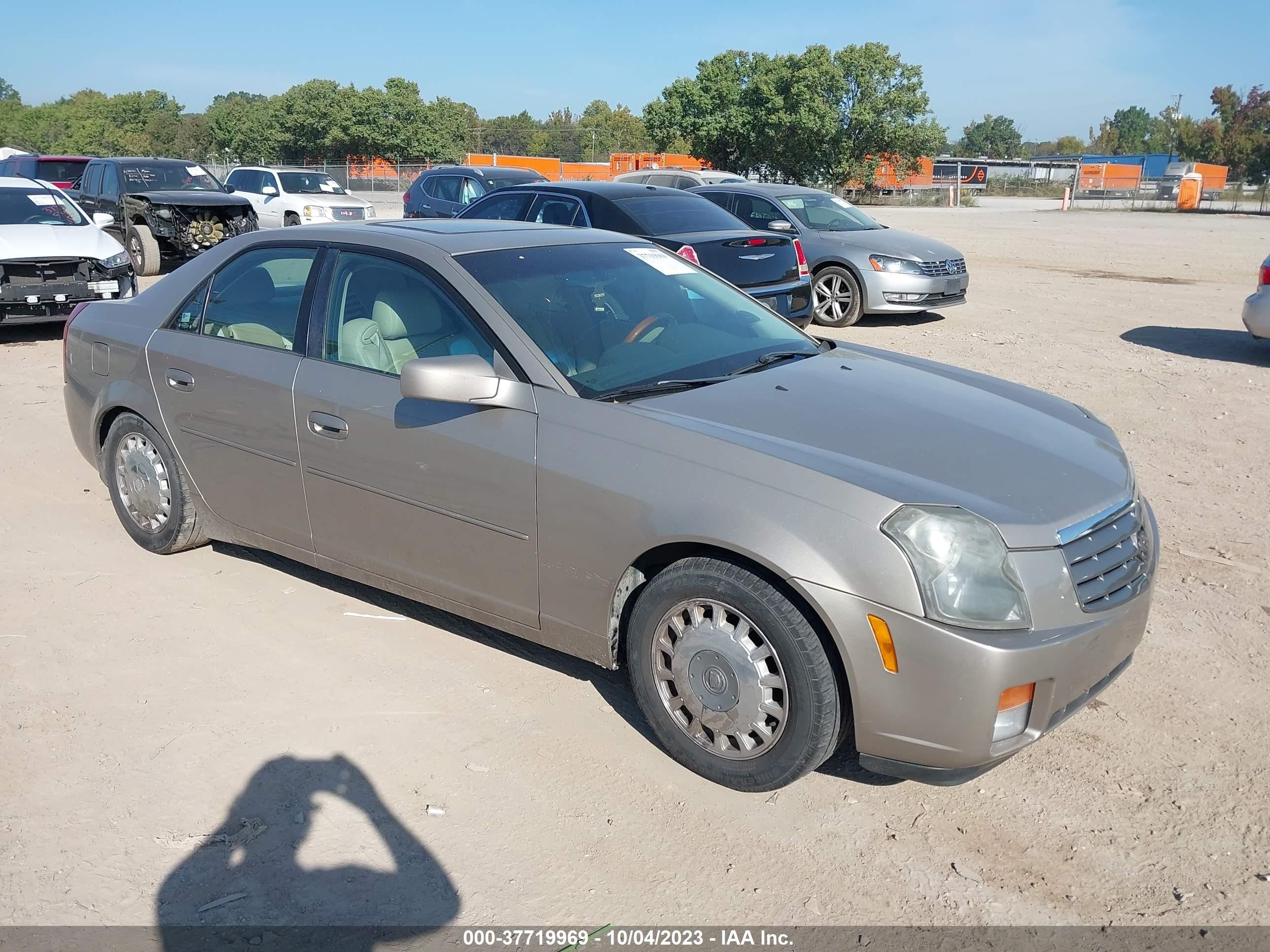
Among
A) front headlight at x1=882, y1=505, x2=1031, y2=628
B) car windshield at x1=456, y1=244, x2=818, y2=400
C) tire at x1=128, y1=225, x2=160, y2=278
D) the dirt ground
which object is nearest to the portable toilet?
tire at x1=128, y1=225, x2=160, y2=278

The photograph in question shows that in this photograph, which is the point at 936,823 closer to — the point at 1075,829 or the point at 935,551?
the point at 1075,829

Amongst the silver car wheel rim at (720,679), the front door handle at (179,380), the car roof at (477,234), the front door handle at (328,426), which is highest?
the car roof at (477,234)

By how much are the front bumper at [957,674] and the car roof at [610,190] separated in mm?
7977

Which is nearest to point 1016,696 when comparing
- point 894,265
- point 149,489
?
point 149,489

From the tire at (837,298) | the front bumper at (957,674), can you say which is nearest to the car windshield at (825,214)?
the tire at (837,298)

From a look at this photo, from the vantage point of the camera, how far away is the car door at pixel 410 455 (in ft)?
12.3

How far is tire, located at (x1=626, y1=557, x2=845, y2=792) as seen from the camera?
10.2 feet

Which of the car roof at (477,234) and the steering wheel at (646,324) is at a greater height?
the car roof at (477,234)

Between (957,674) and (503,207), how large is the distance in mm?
9118

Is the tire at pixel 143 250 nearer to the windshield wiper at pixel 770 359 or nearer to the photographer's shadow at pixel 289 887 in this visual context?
the windshield wiper at pixel 770 359

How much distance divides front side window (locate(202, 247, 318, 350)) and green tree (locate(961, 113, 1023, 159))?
529 feet

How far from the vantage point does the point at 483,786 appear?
135 inches

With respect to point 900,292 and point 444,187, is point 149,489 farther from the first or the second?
point 444,187

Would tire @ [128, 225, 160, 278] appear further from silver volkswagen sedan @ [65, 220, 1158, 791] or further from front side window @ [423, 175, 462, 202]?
silver volkswagen sedan @ [65, 220, 1158, 791]
